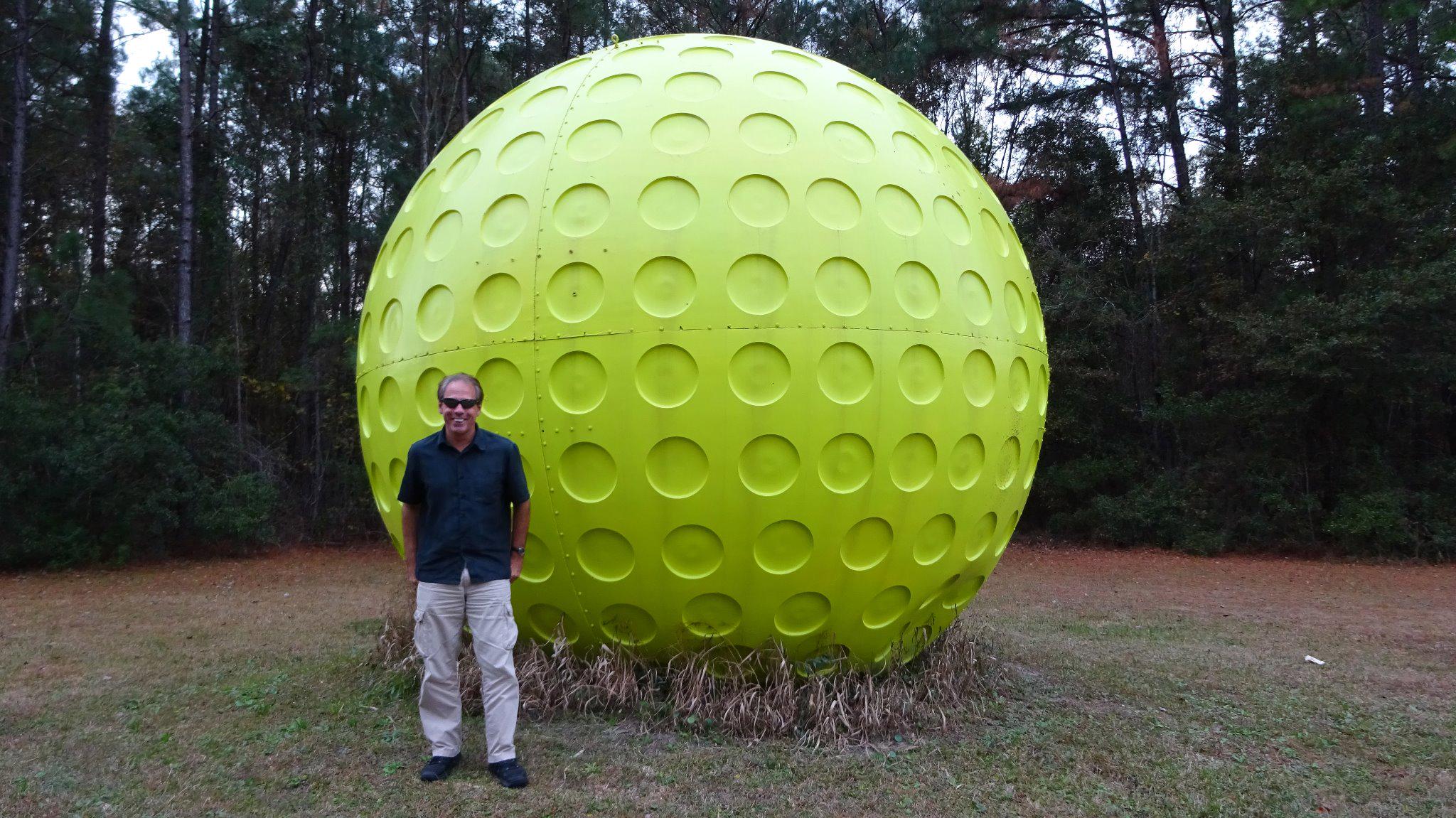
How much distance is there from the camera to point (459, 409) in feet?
12.3

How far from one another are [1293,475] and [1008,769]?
1431 cm

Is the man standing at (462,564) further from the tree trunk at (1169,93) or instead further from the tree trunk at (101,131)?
the tree trunk at (1169,93)

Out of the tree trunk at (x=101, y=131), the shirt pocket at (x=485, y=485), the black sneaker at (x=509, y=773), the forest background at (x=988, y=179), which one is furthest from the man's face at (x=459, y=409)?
the tree trunk at (x=101, y=131)

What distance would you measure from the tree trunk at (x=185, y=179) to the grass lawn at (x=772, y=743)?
Result: 6551 mm

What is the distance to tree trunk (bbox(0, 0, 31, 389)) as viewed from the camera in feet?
41.7

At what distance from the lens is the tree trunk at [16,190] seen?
12.7 meters

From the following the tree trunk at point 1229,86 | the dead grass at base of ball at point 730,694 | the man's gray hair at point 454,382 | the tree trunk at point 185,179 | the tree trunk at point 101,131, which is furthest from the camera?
the tree trunk at point 1229,86

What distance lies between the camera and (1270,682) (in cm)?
595

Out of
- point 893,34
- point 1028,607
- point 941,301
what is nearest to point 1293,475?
point 1028,607

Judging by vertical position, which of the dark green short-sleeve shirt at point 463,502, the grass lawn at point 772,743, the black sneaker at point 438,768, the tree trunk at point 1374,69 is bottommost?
the grass lawn at point 772,743

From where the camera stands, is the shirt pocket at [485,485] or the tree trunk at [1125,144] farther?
the tree trunk at [1125,144]

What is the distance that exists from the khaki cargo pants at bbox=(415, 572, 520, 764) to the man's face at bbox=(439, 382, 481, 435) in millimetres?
590

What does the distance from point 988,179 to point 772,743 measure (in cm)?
1663

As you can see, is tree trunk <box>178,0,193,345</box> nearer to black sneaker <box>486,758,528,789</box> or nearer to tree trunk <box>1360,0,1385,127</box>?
black sneaker <box>486,758,528,789</box>
